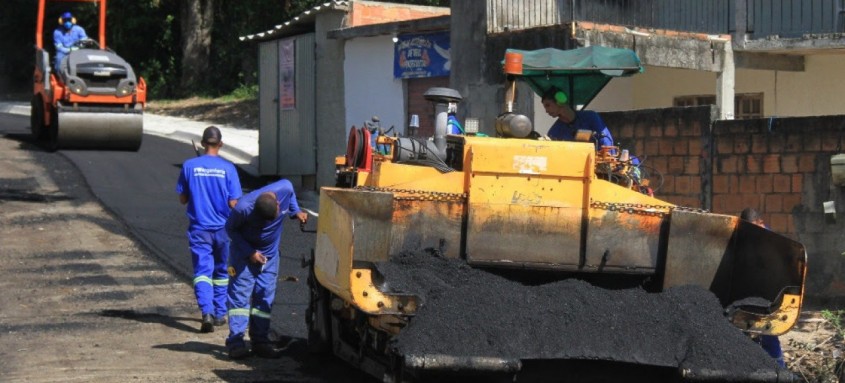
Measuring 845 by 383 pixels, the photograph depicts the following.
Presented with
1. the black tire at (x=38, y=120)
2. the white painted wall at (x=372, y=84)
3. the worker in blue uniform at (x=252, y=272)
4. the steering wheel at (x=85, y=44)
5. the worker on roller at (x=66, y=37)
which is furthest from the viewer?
the steering wheel at (x=85, y=44)

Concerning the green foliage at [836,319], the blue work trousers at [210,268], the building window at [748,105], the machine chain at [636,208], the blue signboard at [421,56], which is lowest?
the green foliage at [836,319]

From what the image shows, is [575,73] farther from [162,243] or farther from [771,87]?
[771,87]

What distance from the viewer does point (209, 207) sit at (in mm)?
10156

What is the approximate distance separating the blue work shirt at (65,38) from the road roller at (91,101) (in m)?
0.49

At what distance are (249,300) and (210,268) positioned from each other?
1.16 m

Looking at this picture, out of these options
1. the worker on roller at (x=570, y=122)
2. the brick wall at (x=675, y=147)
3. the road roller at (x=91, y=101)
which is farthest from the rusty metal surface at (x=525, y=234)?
the road roller at (x=91, y=101)

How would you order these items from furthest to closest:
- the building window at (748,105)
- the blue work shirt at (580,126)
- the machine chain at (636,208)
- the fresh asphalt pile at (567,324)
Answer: the building window at (748,105)
the blue work shirt at (580,126)
the machine chain at (636,208)
the fresh asphalt pile at (567,324)

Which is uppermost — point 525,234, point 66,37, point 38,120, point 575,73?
point 66,37

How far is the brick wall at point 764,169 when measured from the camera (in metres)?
10.5

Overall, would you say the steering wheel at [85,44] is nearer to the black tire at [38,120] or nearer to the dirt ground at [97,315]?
the black tire at [38,120]

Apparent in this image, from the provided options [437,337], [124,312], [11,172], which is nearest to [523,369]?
[437,337]

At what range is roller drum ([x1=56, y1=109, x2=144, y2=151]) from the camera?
20.6 m

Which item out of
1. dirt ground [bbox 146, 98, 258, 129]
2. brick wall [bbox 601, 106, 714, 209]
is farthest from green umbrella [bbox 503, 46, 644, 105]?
dirt ground [bbox 146, 98, 258, 129]

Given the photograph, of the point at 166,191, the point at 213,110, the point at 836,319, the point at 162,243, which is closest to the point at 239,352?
the point at 836,319
